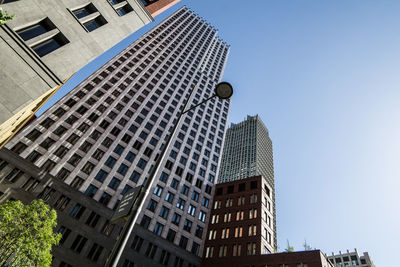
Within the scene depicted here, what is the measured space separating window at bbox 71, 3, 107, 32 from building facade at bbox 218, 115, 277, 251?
10381 centimetres

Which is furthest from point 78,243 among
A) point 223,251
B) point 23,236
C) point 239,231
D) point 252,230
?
point 252,230

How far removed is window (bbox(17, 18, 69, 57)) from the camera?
14992 mm

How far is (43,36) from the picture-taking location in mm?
15609

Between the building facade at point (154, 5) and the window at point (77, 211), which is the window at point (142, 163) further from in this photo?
the building facade at point (154, 5)

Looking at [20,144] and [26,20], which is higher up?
[20,144]

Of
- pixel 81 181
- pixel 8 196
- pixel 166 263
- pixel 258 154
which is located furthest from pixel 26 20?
pixel 258 154

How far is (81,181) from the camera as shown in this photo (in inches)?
1736

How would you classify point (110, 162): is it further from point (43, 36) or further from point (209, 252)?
point (43, 36)

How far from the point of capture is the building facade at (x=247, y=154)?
399ft

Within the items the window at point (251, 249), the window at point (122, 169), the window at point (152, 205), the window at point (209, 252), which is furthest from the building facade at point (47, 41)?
the window at point (209, 252)

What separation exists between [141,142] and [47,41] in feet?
134

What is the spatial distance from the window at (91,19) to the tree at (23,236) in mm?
20964

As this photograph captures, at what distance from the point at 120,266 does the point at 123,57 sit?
56.8 m

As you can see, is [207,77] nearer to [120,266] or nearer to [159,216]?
[159,216]
